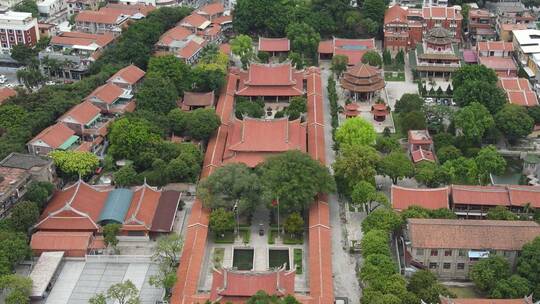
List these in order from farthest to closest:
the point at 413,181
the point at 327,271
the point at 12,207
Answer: the point at 413,181 → the point at 12,207 → the point at 327,271

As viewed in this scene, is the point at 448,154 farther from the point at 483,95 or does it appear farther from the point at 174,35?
the point at 174,35

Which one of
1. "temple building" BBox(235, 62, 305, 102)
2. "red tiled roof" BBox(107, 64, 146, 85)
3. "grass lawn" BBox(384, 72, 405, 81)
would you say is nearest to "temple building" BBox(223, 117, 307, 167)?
"temple building" BBox(235, 62, 305, 102)

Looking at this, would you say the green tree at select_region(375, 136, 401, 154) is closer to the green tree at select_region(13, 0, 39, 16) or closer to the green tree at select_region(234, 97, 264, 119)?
the green tree at select_region(234, 97, 264, 119)

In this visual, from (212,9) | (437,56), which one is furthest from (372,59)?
(212,9)

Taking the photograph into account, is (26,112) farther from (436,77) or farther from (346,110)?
(436,77)

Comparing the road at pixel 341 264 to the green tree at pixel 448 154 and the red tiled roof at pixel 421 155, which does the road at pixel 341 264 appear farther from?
the green tree at pixel 448 154

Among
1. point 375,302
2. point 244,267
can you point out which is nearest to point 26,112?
point 244,267

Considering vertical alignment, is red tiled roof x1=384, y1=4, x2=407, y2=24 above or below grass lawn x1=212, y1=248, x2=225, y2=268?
above
